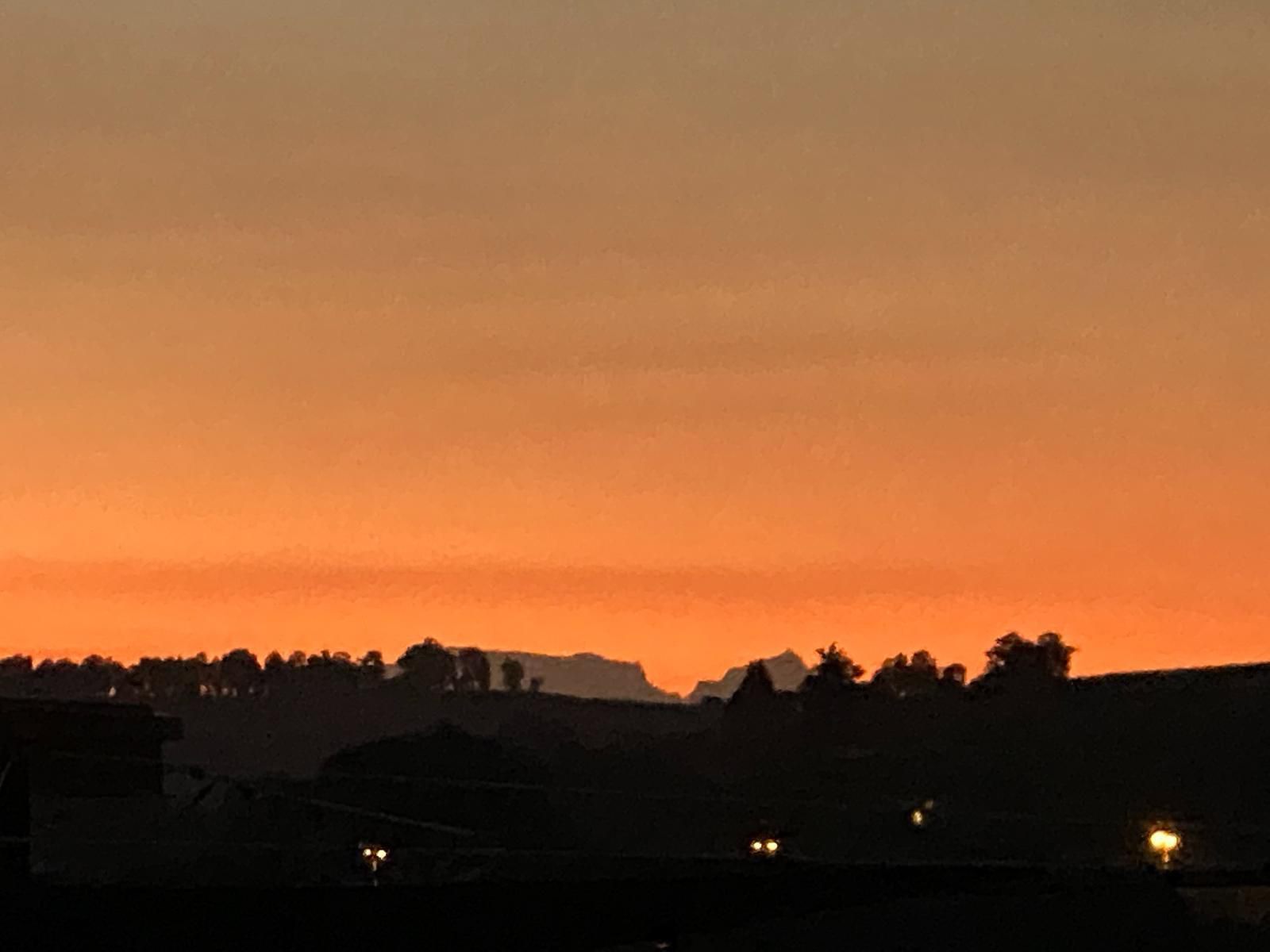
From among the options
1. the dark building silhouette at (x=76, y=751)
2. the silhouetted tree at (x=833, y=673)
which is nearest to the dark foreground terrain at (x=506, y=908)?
the dark building silhouette at (x=76, y=751)

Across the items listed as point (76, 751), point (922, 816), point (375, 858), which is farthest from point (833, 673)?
point (76, 751)

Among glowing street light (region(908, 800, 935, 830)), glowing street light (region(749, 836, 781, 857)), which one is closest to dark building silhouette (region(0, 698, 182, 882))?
glowing street light (region(749, 836, 781, 857))

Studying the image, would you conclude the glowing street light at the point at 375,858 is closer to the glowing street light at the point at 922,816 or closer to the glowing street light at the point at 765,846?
the glowing street light at the point at 765,846

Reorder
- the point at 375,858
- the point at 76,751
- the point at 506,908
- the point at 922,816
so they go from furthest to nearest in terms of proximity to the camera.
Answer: the point at 922,816 → the point at 375,858 → the point at 76,751 → the point at 506,908

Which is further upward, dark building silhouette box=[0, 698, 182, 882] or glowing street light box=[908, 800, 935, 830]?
glowing street light box=[908, 800, 935, 830]

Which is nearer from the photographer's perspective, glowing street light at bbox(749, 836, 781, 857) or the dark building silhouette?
the dark building silhouette

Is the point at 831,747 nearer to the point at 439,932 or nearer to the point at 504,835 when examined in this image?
the point at 504,835

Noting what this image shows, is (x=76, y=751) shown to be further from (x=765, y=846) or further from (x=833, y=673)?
(x=833, y=673)

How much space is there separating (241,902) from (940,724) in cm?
8016

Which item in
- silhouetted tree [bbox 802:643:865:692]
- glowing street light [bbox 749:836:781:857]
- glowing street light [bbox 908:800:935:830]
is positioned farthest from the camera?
silhouetted tree [bbox 802:643:865:692]

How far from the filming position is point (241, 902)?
10.4 meters

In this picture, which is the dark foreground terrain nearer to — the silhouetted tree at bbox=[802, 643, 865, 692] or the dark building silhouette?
the dark building silhouette

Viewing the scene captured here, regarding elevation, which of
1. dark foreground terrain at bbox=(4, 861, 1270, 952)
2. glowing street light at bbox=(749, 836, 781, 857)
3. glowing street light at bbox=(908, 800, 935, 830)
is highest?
glowing street light at bbox=(908, 800, 935, 830)

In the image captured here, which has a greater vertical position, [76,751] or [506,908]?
[76,751]
